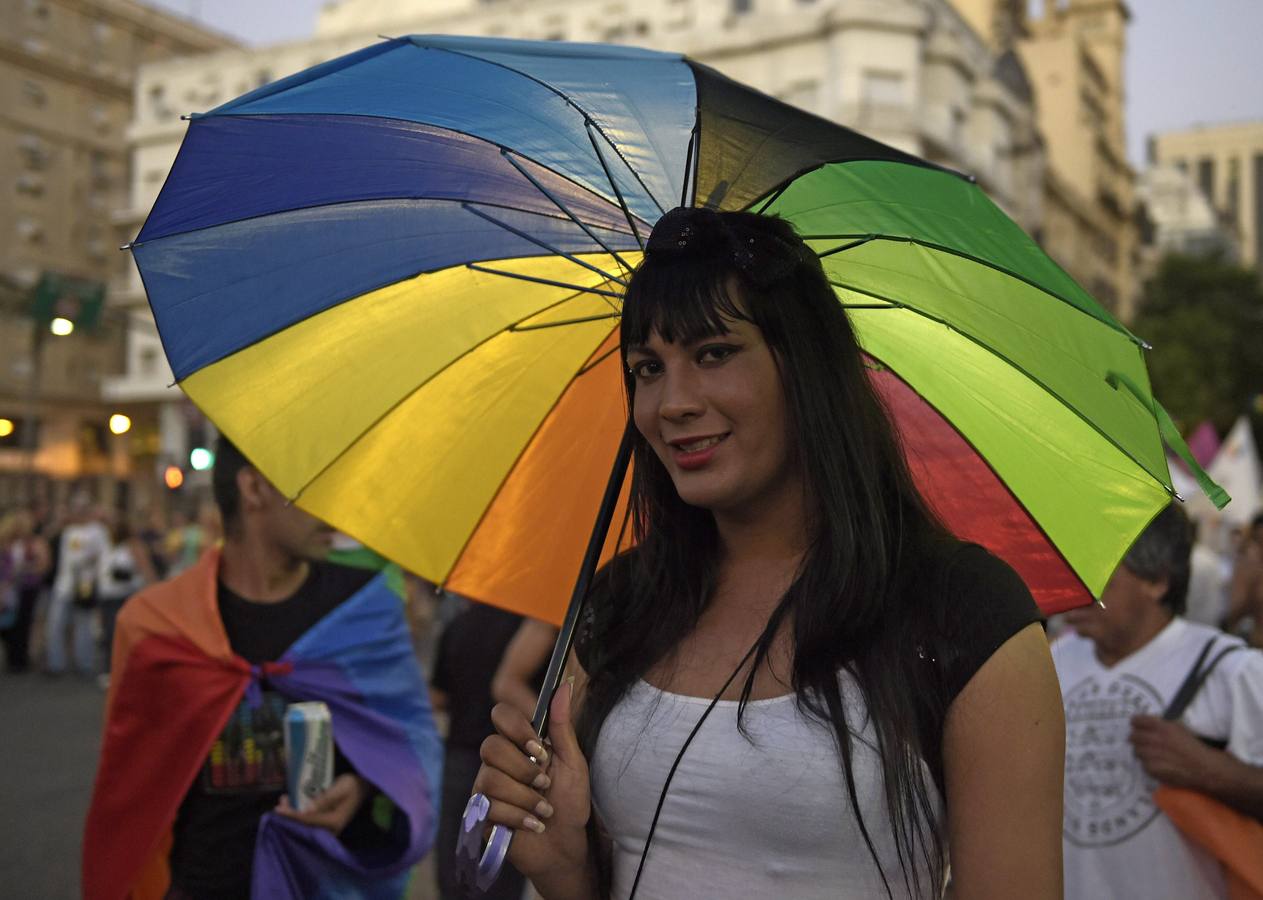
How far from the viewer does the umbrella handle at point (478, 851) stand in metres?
2.04

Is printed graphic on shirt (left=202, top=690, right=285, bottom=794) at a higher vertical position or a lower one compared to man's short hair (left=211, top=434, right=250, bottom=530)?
lower

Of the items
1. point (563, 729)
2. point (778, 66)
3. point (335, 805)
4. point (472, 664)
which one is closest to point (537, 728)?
point (563, 729)

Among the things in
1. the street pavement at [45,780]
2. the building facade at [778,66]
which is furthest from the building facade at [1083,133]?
the street pavement at [45,780]

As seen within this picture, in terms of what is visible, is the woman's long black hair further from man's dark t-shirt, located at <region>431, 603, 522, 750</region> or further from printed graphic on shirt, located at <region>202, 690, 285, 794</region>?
man's dark t-shirt, located at <region>431, 603, 522, 750</region>

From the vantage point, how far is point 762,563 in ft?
7.40

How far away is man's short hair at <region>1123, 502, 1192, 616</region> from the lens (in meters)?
3.73

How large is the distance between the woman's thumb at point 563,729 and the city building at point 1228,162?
165045 mm

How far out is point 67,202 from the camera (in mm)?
59781

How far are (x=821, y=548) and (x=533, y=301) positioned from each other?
0.98m

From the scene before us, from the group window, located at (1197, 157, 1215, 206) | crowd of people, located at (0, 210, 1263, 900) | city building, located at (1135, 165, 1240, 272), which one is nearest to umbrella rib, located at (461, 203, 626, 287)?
crowd of people, located at (0, 210, 1263, 900)

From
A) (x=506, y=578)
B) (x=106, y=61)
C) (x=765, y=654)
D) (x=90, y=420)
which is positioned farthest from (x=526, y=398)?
(x=106, y=61)

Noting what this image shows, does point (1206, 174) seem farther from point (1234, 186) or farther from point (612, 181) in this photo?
point (612, 181)

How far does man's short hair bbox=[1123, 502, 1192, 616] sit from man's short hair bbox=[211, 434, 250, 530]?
2552 mm

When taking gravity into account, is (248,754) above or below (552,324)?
below
